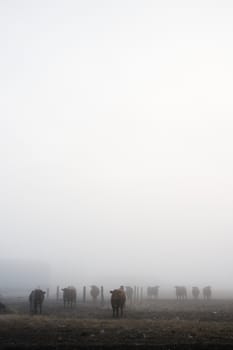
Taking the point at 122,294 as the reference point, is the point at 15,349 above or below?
below

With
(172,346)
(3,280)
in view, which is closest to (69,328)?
(172,346)

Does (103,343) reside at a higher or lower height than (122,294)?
lower

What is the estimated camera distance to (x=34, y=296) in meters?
35.1

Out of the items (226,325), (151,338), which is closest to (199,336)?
(151,338)

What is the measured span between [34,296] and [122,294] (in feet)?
27.2

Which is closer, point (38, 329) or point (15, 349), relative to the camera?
point (15, 349)

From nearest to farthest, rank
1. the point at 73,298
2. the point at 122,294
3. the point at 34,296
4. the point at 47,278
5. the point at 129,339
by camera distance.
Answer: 1. the point at 129,339
2. the point at 122,294
3. the point at 34,296
4. the point at 73,298
5. the point at 47,278

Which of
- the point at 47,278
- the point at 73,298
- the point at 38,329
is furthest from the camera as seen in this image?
the point at 47,278

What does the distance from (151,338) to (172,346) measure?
5.35 feet

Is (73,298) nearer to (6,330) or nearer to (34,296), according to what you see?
(34,296)

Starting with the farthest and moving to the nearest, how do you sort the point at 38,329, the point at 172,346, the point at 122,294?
the point at 122,294 < the point at 38,329 < the point at 172,346

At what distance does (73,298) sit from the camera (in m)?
43.7

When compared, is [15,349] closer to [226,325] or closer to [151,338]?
[151,338]

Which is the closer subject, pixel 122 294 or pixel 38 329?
pixel 38 329
